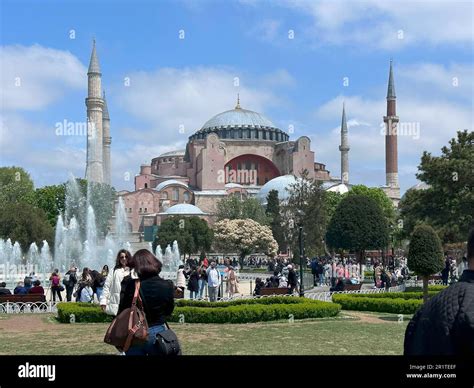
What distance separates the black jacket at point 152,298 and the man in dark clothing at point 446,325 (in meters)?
1.95

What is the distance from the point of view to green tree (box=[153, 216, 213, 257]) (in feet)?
145

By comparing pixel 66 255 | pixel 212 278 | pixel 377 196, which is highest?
pixel 377 196

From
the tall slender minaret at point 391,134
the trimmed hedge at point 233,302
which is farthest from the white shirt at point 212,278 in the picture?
the tall slender minaret at point 391,134

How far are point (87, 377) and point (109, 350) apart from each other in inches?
244

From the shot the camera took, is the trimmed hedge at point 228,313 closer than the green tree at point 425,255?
Yes

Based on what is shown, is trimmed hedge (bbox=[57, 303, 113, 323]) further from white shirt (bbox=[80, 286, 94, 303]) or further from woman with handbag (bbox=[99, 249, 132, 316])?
woman with handbag (bbox=[99, 249, 132, 316])

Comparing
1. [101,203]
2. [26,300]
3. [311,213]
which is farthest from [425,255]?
[101,203]

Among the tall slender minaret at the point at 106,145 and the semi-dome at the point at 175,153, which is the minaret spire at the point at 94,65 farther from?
the semi-dome at the point at 175,153

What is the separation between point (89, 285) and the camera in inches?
553

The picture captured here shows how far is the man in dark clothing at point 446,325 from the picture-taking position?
222cm

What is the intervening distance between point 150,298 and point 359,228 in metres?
30.9

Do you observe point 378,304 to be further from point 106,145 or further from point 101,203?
point 106,145

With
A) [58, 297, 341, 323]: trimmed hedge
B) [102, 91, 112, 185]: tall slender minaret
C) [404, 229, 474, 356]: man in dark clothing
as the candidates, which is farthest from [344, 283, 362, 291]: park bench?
[102, 91, 112, 185]: tall slender minaret

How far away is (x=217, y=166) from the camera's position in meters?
71.5
